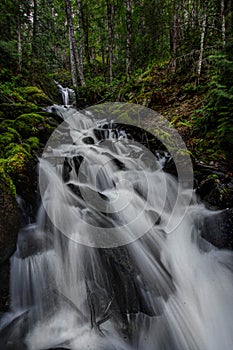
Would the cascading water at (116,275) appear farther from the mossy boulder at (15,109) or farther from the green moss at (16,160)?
the mossy boulder at (15,109)

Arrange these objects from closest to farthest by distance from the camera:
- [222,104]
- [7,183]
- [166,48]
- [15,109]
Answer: [7,183] < [222,104] < [15,109] < [166,48]

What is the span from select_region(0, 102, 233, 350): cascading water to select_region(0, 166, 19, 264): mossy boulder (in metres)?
0.27

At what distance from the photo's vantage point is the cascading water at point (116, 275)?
299cm

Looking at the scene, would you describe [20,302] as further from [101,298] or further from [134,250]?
[134,250]

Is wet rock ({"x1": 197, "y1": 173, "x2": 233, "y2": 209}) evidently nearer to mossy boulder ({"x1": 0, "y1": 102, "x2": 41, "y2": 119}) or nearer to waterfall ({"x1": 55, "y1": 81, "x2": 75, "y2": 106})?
mossy boulder ({"x1": 0, "y1": 102, "x2": 41, "y2": 119})

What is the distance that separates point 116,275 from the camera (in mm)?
3438

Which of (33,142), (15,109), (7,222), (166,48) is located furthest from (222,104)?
(166,48)

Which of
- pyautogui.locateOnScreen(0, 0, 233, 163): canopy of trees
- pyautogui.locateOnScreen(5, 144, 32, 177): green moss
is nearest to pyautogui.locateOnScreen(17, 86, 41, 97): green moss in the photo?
pyautogui.locateOnScreen(0, 0, 233, 163): canopy of trees

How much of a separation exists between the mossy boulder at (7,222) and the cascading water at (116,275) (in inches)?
10.8

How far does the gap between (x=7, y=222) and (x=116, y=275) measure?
1.80 meters

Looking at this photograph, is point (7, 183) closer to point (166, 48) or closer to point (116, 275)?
point (116, 275)

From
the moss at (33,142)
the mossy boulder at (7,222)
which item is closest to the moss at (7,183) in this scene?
the mossy boulder at (7,222)

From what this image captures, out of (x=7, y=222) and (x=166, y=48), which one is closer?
(x=7, y=222)

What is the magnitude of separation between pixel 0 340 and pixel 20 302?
0.49m
